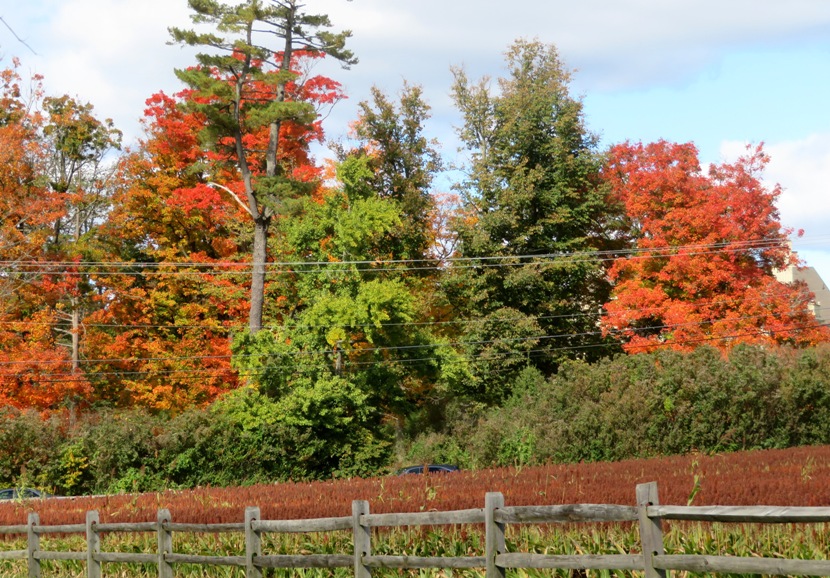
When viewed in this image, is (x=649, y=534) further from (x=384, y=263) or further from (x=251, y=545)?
(x=384, y=263)

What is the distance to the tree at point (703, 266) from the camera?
4097 centimetres

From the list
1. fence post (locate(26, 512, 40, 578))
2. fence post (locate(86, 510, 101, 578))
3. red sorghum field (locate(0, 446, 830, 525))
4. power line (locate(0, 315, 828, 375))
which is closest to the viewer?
fence post (locate(86, 510, 101, 578))

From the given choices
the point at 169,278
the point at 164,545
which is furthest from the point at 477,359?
the point at 164,545

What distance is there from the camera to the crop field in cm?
1057

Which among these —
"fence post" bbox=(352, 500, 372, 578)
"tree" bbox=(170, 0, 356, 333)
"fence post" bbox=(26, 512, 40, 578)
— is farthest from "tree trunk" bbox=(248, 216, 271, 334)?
"fence post" bbox=(352, 500, 372, 578)

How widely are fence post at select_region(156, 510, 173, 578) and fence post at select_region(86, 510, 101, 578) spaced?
1.54 metres

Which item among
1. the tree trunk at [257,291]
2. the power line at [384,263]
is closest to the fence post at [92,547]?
the tree trunk at [257,291]

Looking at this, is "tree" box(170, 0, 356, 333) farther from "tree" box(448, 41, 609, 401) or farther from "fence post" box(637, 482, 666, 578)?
"fence post" box(637, 482, 666, 578)

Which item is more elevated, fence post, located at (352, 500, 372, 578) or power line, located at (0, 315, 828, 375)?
power line, located at (0, 315, 828, 375)

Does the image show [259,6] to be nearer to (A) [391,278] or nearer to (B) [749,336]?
(A) [391,278]

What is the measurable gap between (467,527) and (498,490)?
518cm

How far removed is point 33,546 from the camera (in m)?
14.7

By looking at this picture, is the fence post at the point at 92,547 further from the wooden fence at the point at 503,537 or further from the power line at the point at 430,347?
the power line at the point at 430,347

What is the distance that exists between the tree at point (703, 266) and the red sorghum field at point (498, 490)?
15438 mm
